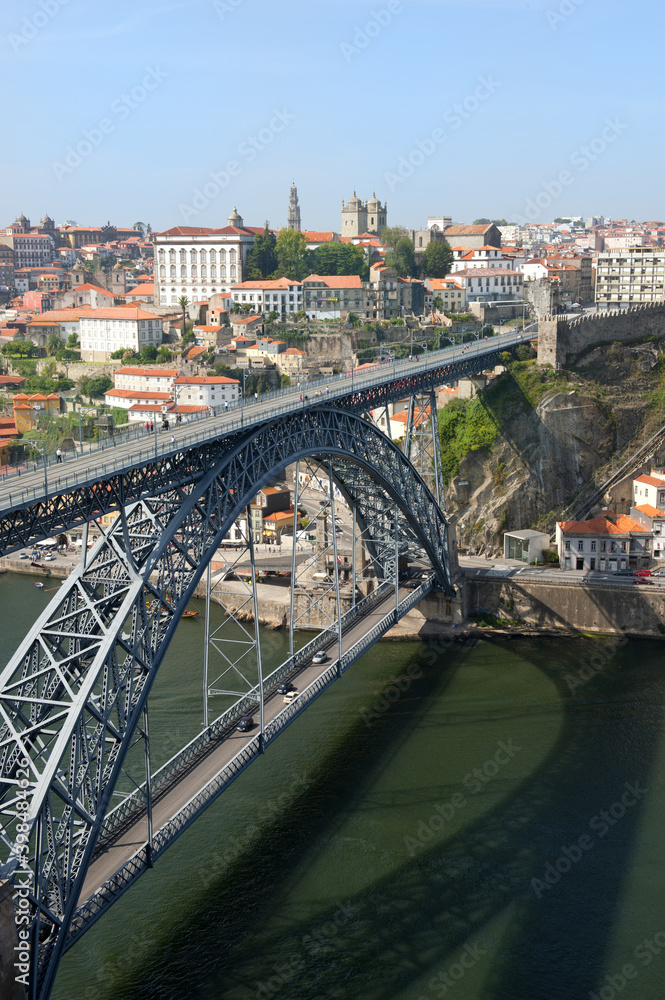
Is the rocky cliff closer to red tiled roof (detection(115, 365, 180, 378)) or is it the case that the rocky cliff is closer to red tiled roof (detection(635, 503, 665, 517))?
red tiled roof (detection(635, 503, 665, 517))

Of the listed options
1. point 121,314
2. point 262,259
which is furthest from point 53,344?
point 262,259

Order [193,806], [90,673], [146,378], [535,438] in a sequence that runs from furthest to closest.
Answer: [146,378]
[535,438]
[193,806]
[90,673]

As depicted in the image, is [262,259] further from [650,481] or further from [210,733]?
[210,733]

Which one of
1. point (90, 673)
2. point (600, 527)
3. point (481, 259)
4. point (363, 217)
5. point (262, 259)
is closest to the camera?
point (90, 673)

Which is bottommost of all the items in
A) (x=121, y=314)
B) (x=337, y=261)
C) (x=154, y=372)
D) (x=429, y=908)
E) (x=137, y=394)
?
(x=429, y=908)

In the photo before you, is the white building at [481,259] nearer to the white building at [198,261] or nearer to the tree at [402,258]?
the tree at [402,258]

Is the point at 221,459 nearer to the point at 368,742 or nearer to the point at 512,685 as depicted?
the point at 368,742

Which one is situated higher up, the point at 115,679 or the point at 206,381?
the point at 206,381

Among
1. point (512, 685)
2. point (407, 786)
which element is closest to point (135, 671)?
point (407, 786)
